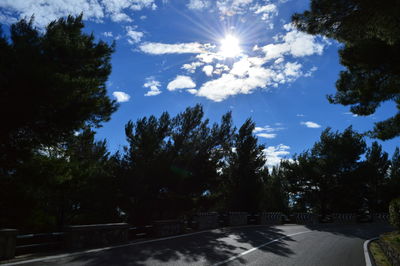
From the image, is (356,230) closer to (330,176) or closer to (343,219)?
(343,219)

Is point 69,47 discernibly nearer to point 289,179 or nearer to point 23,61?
point 23,61

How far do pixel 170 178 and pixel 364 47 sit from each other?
14894 mm

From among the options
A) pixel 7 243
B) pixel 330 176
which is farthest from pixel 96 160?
pixel 330 176

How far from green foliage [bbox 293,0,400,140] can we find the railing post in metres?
10.0

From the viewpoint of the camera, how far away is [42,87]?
35.5 feet

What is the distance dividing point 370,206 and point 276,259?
48.7 meters

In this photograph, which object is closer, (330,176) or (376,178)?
(330,176)

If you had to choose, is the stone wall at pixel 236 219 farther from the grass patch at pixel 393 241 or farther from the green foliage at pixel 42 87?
the green foliage at pixel 42 87

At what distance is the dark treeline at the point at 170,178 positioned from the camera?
1377 cm

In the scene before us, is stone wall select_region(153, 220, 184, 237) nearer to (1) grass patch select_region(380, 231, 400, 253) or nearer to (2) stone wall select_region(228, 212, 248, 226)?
(2) stone wall select_region(228, 212, 248, 226)

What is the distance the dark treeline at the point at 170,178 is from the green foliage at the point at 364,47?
3.41 metres

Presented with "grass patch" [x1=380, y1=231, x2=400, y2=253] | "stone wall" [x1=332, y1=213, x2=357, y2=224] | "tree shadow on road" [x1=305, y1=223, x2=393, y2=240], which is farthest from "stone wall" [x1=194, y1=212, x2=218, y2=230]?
"stone wall" [x1=332, y1=213, x2=357, y2=224]

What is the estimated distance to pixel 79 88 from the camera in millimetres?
11922

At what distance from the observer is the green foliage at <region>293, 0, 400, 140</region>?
7.38 m
